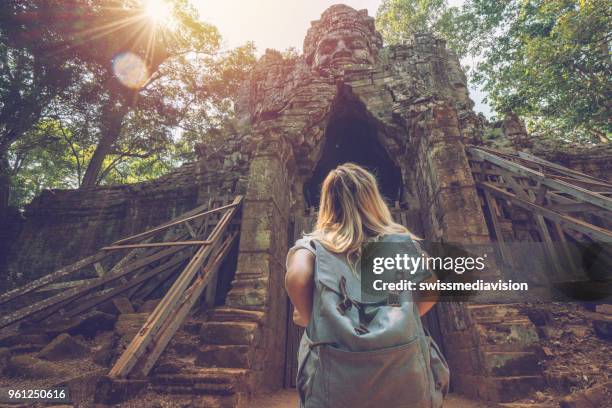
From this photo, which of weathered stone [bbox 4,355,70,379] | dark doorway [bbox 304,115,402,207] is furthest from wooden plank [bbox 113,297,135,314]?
dark doorway [bbox 304,115,402,207]

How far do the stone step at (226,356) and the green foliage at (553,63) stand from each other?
34.2 feet

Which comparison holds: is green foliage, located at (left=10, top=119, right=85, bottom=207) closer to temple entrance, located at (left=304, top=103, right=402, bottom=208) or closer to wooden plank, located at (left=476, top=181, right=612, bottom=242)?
temple entrance, located at (left=304, top=103, right=402, bottom=208)

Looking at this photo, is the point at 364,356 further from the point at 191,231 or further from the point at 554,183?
the point at 191,231

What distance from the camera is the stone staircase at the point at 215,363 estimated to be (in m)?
3.42

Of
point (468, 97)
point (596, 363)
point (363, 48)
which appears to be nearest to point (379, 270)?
point (596, 363)

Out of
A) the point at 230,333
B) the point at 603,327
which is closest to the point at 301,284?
the point at 230,333

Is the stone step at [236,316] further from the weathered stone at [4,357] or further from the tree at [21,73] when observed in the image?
the tree at [21,73]

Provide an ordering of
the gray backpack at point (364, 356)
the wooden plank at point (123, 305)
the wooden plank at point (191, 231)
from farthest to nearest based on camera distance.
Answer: the wooden plank at point (191, 231), the wooden plank at point (123, 305), the gray backpack at point (364, 356)

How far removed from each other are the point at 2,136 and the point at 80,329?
9495 millimetres

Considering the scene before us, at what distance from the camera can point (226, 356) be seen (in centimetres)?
380

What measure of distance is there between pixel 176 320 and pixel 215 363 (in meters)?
0.86

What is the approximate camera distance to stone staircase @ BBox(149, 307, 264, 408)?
3420 millimetres

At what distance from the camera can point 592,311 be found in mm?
4281

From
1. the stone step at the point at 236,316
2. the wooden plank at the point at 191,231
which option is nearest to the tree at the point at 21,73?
the wooden plank at the point at 191,231
